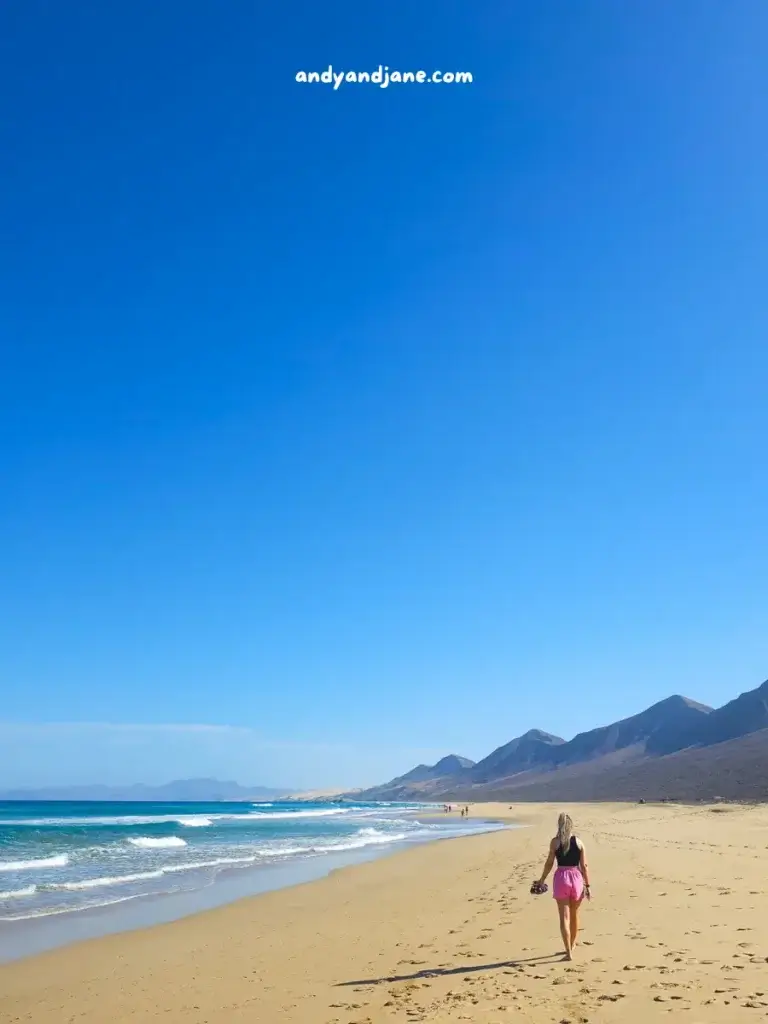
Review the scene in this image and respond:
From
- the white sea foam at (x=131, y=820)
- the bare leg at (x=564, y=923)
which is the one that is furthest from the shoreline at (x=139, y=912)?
the white sea foam at (x=131, y=820)

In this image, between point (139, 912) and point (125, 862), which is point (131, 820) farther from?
point (139, 912)

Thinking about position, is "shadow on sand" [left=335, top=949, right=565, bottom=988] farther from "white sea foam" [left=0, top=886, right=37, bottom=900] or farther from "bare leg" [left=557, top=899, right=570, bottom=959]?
"white sea foam" [left=0, top=886, right=37, bottom=900]

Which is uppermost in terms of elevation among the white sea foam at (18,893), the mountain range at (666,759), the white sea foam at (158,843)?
the white sea foam at (18,893)

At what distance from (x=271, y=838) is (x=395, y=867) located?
1996 cm

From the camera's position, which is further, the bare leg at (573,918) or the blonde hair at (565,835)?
the blonde hair at (565,835)

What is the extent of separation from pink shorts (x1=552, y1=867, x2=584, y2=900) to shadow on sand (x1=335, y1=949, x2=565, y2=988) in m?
0.69

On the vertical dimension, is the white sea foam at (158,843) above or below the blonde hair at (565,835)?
below

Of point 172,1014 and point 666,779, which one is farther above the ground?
point 172,1014

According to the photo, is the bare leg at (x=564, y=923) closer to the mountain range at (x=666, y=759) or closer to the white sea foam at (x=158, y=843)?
the white sea foam at (x=158, y=843)

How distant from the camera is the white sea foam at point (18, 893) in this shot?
61.5ft

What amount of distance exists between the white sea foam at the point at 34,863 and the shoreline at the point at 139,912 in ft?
22.9

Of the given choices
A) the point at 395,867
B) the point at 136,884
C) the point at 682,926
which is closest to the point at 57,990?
the point at 682,926

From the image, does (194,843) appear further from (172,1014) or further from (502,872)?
(172,1014)

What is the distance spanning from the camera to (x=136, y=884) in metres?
21.4
